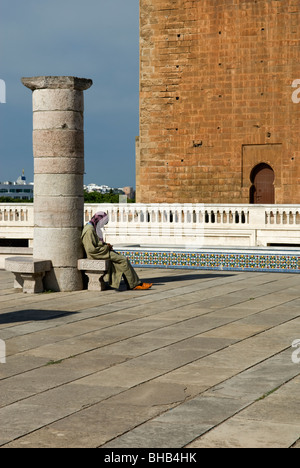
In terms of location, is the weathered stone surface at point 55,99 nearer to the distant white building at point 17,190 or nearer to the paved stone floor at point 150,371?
the paved stone floor at point 150,371

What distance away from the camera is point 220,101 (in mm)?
22828

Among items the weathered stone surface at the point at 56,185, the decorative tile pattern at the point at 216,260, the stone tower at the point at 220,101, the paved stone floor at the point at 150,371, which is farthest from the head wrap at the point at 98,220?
the stone tower at the point at 220,101

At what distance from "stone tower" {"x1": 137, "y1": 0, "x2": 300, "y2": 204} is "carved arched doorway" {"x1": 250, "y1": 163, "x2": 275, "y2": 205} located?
0.03 m

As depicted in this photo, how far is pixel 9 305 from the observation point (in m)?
8.55

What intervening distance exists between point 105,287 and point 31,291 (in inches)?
39.0

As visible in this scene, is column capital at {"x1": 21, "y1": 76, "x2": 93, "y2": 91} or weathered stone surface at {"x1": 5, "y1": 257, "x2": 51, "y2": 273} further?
column capital at {"x1": 21, "y1": 76, "x2": 93, "y2": 91}

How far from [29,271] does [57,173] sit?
1300 mm

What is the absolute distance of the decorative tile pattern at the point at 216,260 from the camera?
12203 millimetres

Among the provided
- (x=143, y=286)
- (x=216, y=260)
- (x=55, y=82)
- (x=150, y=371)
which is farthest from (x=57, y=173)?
(x=150, y=371)

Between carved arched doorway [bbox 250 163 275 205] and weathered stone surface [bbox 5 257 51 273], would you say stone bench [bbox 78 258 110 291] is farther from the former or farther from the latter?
carved arched doorway [bbox 250 163 275 205]

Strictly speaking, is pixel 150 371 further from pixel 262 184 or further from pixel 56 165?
pixel 262 184

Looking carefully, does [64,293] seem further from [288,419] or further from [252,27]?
[252,27]

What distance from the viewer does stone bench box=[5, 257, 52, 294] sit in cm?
948

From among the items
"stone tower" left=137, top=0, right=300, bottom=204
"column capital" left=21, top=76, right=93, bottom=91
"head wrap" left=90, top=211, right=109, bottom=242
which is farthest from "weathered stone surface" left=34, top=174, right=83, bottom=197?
"stone tower" left=137, top=0, right=300, bottom=204
